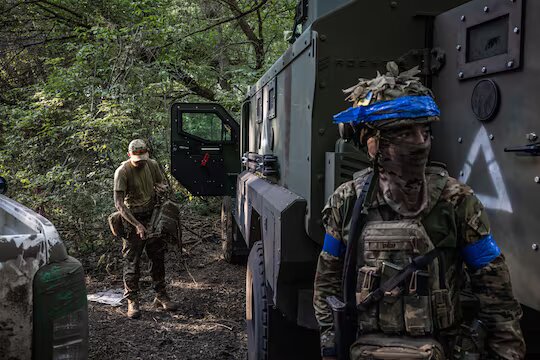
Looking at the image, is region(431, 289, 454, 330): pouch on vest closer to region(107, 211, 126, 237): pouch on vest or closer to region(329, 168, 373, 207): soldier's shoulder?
region(329, 168, 373, 207): soldier's shoulder

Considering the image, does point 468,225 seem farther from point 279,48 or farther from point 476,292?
point 279,48

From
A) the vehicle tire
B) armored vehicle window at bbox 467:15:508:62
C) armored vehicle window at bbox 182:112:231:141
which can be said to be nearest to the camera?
armored vehicle window at bbox 467:15:508:62

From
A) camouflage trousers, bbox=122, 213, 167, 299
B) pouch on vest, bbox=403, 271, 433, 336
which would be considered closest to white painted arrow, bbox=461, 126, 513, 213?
pouch on vest, bbox=403, 271, 433, 336

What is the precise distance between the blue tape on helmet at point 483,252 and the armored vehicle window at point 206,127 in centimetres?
586

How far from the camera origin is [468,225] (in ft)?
5.72

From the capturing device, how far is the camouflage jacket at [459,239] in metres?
1.70

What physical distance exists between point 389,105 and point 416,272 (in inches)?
21.2

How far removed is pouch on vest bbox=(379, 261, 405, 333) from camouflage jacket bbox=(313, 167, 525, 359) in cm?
17

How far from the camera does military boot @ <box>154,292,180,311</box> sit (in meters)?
5.71

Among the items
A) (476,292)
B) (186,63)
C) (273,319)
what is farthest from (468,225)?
(186,63)

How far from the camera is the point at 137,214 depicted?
570 cm

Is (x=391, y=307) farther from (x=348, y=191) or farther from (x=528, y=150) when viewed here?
(x=528, y=150)

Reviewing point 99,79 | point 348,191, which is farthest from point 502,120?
point 99,79

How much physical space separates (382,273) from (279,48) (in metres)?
10.4
